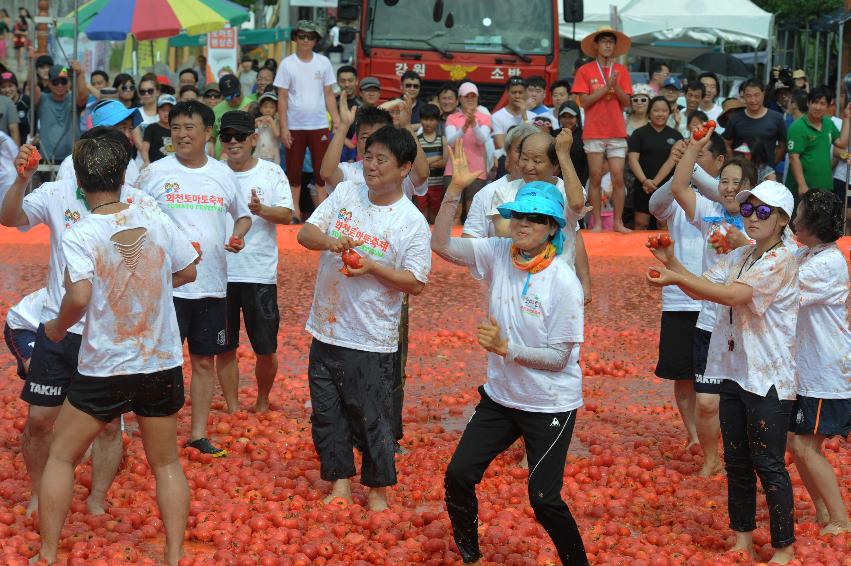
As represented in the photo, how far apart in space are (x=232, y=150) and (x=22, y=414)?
223 centimetres

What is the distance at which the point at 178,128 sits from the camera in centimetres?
729

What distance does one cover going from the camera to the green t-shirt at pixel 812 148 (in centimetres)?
1652

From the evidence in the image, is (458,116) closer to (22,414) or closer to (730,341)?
(22,414)

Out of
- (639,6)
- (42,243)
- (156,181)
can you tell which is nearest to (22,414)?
(156,181)

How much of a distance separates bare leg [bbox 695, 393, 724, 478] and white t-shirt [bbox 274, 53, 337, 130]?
1018 cm

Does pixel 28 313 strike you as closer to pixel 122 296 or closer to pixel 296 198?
pixel 122 296

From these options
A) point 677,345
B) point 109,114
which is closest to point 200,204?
point 109,114

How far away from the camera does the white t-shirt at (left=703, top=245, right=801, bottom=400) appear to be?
5504 mm

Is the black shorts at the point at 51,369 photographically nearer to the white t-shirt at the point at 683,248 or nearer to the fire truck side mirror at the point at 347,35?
the white t-shirt at the point at 683,248

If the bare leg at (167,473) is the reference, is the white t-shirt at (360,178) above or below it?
above

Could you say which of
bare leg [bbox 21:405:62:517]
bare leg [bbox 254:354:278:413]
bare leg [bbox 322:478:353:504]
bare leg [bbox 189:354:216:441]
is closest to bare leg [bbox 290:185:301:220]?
bare leg [bbox 254:354:278:413]

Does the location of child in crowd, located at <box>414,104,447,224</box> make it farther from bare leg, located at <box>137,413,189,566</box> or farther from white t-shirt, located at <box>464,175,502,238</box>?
bare leg, located at <box>137,413,189,566</box>

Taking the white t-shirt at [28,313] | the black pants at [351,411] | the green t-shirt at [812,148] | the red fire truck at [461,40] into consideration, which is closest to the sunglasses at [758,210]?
the black pants at [351,411]

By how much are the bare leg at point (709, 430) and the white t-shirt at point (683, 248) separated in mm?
646
